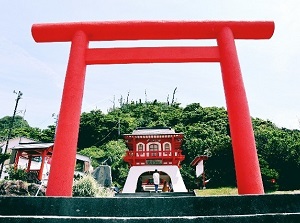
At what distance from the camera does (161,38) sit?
5.53 meters

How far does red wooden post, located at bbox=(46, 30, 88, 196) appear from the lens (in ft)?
13.5

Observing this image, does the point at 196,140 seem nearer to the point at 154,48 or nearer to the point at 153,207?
the point at 154,48

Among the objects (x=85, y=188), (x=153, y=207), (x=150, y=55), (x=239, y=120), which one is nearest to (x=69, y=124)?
(x=150, y=55)

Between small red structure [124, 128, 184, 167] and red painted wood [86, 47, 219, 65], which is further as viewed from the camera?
small red structure [124, 128, 184, 167]

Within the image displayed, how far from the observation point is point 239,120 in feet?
14.9

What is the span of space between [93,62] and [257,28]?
353cm

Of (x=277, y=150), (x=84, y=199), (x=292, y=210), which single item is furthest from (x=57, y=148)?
(x=277, y=150)

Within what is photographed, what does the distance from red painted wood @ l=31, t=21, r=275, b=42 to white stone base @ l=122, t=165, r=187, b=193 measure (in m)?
10.4

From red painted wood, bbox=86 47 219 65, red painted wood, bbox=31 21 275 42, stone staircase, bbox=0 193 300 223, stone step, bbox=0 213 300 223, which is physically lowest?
stone step, bbox=0 213 300 223

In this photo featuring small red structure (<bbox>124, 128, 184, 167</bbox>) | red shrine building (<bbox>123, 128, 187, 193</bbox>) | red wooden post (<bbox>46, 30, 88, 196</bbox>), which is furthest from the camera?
small red structure (<bbox>124, 128, 184, 167</bbox>)

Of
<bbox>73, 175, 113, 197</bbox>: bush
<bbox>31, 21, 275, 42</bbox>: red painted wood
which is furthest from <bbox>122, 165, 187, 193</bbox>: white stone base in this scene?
<bbox>31, 21, 275, 42</bbox>: red painted wood

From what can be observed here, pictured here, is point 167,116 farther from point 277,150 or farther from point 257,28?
point 257,28

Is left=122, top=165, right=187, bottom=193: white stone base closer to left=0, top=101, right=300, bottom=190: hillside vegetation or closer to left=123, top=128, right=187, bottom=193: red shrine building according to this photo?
left=123, top=128, right=187, bottom=193: red shrine building

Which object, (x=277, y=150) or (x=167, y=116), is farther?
(x=167, y=116)
